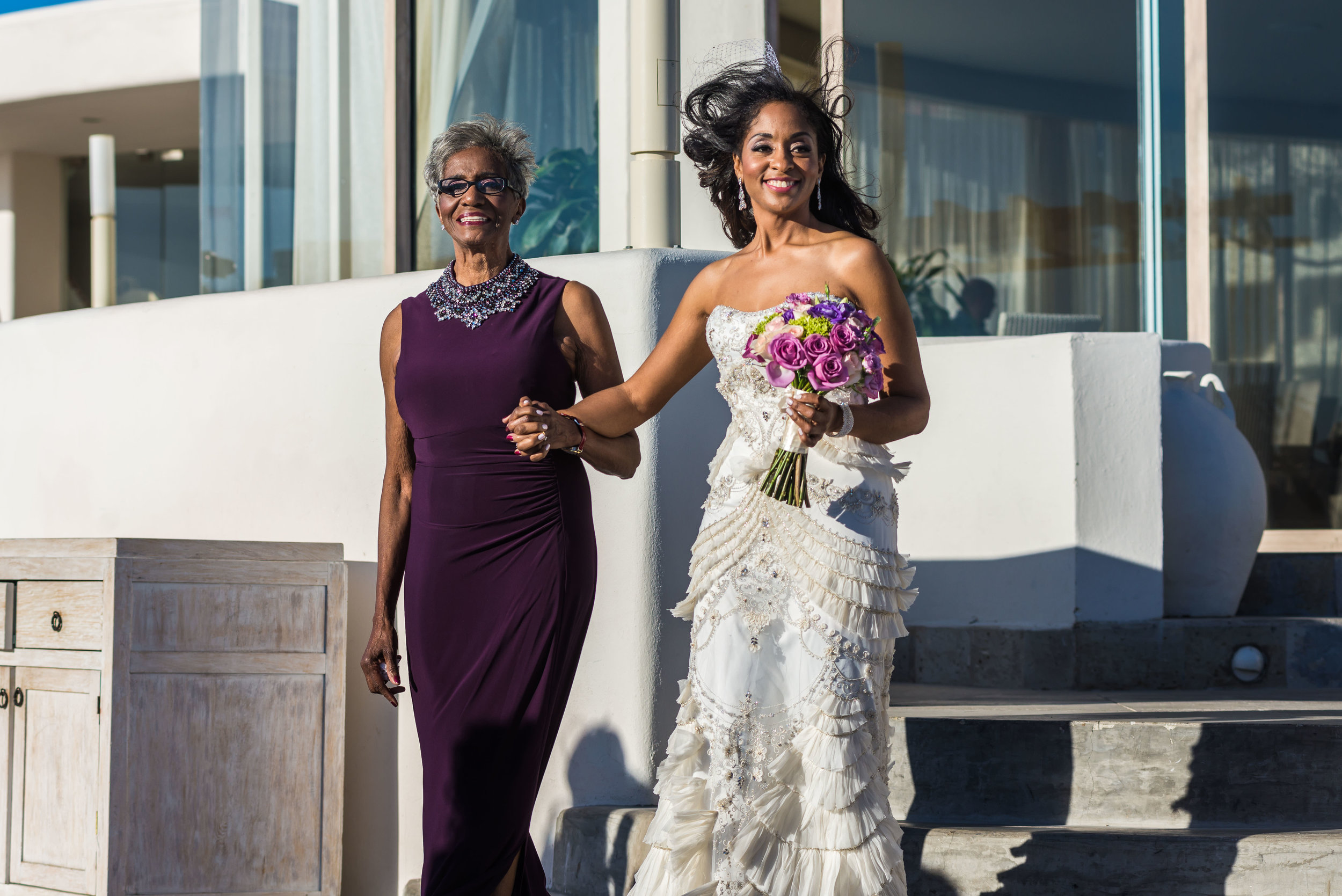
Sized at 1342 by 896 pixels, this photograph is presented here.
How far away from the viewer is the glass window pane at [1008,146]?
7602 millimetres

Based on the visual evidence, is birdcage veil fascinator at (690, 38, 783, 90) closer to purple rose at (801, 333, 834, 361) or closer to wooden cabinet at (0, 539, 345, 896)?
wooden cabinet at (0, 539, 345, 896)

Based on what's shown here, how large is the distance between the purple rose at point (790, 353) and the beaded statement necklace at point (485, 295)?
2.82 ft

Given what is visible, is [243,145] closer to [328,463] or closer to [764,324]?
[328,463]

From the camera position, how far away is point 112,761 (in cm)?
371

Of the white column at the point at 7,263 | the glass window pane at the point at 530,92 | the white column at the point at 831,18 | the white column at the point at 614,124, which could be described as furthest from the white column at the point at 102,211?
the white column at the point at 7,263

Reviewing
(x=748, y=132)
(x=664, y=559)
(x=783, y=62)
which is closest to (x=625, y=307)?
(x=664, y=559)

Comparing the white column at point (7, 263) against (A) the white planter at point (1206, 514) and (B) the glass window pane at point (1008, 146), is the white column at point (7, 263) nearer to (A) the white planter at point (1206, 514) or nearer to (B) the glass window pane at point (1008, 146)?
(B) the glass window pane at point (1008, 146)

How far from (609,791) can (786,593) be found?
138 centimetres

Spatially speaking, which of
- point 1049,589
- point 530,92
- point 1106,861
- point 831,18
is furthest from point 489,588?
point 831,18

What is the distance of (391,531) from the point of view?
3289mm

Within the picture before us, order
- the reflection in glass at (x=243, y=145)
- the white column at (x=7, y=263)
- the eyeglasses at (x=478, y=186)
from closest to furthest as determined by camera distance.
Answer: the eyeglasses at (x=478, y=186)
the reflection in glass at (x=243, y=145)
the white column at (x=7, y=263)

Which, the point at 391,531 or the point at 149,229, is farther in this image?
the point at 149,229

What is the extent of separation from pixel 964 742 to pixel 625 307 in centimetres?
152

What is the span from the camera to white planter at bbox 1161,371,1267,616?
525 centimetres
